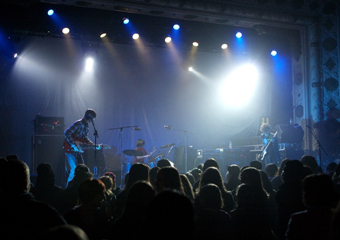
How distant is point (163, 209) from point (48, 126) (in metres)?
9.29

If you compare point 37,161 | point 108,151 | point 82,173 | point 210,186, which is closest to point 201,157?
point 108,151

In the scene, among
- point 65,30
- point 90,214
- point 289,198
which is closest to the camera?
point 90,214

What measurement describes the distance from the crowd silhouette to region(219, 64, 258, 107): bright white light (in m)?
11.2

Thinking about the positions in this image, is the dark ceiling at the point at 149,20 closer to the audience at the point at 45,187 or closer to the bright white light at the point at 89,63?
the bright white light at the point at 89,63

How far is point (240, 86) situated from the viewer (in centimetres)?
1568

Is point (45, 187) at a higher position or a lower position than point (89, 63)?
lower

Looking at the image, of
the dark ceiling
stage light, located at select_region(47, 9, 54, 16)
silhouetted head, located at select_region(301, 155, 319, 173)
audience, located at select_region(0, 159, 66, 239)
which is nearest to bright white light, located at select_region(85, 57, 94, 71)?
the dark ceiling

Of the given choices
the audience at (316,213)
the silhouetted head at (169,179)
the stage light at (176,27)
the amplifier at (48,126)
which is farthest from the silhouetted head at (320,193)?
the stage light at (176,27)

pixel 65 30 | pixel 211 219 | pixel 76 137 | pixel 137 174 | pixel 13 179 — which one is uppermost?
pixel 65 30

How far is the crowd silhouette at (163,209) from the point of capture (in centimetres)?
135

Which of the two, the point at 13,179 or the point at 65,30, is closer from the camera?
the point at 13,179

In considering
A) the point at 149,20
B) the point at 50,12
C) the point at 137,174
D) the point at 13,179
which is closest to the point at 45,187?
the point at 137,174

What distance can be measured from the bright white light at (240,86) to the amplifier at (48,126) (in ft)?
27.4

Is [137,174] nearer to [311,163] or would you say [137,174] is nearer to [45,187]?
[45,187]
